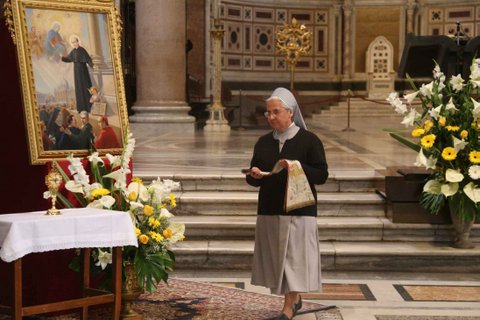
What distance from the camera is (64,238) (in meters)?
5.79

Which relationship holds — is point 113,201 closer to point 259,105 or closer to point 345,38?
point 259,105

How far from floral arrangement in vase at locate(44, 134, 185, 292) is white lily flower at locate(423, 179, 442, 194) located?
2.88 metres

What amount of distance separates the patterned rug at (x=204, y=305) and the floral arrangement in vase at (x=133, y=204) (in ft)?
1.27

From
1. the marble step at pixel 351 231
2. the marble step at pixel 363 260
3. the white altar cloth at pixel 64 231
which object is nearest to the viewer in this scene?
the white altar cloth at pixel 64 231

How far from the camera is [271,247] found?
6672 millimetres

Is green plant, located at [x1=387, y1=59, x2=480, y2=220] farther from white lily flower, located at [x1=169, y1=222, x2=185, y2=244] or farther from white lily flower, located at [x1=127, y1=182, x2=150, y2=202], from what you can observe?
white lily flower, located at [x1=127, y1=182, x2=150, y2=202]

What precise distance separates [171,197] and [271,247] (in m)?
0.80

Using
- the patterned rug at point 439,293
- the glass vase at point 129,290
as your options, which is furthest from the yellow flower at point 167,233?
the patterned rug at point 439,293

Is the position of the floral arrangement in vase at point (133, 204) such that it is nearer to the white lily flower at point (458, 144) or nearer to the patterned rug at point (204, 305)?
the patterned rug at point (204, 305)

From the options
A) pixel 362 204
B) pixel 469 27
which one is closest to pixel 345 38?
pixel 469 27

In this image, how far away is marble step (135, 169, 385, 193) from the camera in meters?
9.91

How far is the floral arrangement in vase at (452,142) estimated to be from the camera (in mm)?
8477

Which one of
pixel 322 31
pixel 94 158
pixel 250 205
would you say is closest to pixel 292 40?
pixel 322 31

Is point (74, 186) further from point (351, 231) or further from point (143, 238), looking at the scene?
point (351, 231)
